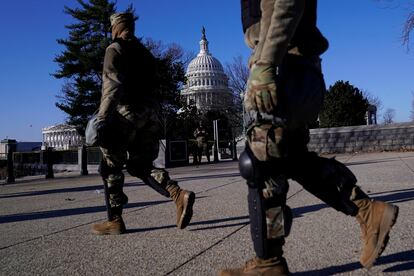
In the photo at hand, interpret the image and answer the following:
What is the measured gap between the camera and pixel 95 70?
38031 mm

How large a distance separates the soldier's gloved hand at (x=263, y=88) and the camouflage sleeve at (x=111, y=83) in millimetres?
1853

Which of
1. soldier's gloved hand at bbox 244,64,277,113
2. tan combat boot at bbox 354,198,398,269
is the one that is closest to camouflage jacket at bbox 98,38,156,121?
soldier's gloved hand at bbox 244,64,277,113

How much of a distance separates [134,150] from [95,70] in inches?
1398

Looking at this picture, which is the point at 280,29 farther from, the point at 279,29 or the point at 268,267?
the point at 268,267

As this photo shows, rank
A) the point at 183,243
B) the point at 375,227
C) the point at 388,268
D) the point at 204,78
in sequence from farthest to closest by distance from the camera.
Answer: the point at 204,78
the point at 183,243
the point at 388,268
the point at 375,227

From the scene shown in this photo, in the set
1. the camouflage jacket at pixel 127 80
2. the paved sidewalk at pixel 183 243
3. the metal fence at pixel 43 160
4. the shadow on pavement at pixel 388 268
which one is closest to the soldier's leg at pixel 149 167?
the camouflage jacket at pixel 127 80

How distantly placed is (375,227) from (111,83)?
7.84ft

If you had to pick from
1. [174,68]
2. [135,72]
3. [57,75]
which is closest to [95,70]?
[57,75]

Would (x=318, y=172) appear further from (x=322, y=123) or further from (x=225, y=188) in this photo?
(x=322, y=123)

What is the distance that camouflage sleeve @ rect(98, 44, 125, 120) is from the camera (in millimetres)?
3750

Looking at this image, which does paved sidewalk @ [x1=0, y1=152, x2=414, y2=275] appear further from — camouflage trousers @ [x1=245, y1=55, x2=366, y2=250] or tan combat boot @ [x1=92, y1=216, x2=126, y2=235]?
camouflage trousers @ [x1=245, y1=55, x2=366, y2=250]

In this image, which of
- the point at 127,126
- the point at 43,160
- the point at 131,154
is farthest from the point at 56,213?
the point at 43,160

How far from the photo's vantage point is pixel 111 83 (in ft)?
12.4

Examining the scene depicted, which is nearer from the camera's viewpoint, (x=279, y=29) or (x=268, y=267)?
(x=279, y=29)
